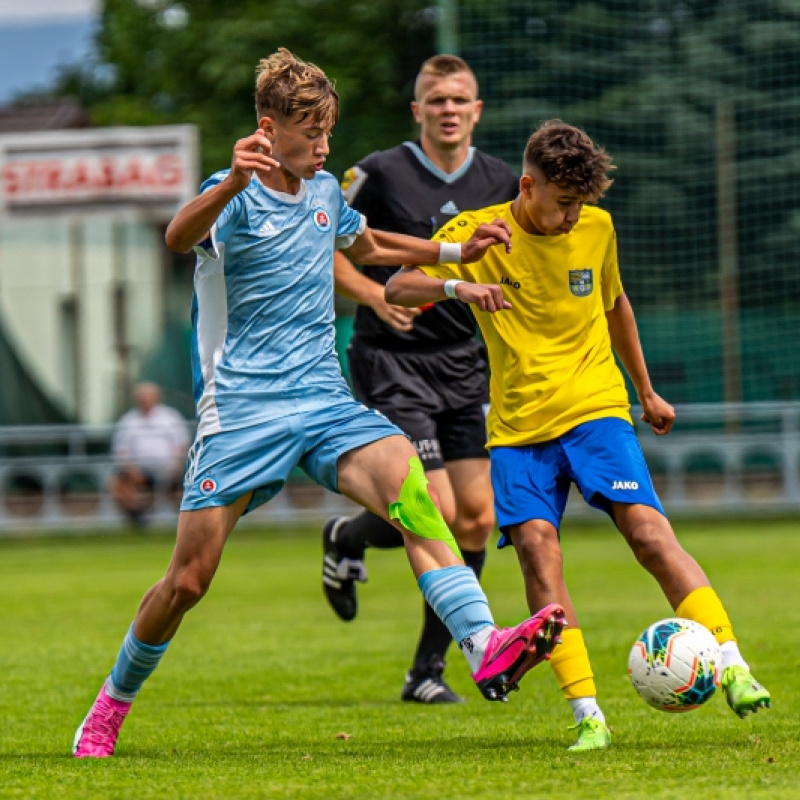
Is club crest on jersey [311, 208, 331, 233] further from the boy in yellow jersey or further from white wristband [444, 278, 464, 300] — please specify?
white wristband [444, 278, 464, 300]

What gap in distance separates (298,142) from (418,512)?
130cm

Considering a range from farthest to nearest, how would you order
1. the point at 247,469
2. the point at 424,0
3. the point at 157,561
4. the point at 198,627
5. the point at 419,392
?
the point at 424,0, the point at 157,561, the point at 198,627, the point at 419,392, the point at 247,469

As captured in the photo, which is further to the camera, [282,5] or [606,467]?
[282,5]

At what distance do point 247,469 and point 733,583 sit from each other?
837cm

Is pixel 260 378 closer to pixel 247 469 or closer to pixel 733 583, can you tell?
pixel 247 469

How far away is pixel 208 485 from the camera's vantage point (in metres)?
5.52

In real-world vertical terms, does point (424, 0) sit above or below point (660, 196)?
above

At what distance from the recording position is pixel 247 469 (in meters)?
5.54

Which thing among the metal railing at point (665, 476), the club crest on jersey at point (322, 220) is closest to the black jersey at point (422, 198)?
the club crest on jersey at point (322, 220)

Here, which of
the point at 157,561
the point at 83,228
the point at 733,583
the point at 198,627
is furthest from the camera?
the point at 83,228

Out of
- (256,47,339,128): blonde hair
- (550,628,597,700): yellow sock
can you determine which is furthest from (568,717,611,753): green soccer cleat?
(256,47,339,128): blonde hair

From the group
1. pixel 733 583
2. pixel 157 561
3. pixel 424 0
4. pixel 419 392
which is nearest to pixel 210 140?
pixel 424 0

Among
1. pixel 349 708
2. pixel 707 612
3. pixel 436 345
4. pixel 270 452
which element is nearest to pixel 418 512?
pixel 270 452

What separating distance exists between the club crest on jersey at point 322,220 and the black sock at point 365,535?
2.11m
